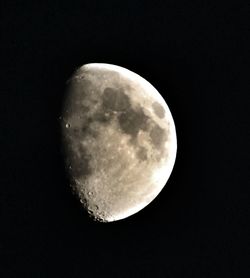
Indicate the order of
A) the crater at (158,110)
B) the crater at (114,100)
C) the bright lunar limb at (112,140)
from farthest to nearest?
the crater at (158,110), the crater at (114,100), the bright lunar limb at (112,140)

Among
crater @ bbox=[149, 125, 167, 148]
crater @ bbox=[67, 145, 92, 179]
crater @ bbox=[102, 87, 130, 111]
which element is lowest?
crater @ bbox=[67, 145, 92, 179]

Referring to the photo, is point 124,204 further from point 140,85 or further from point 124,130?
point 140,85

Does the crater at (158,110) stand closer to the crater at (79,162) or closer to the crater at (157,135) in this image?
the crater at (157,135)

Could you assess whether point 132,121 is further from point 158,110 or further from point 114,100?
point 158,110

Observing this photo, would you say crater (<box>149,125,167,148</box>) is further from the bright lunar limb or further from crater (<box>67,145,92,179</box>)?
crater (<box>67,145,92,179</box>)

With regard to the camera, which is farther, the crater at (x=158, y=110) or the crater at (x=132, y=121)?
the crater at (x=158, y=110)

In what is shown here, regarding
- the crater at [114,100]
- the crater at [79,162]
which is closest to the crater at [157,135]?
the crater at [114,100]

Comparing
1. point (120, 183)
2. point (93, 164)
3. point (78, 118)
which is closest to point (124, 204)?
point (120, 183)

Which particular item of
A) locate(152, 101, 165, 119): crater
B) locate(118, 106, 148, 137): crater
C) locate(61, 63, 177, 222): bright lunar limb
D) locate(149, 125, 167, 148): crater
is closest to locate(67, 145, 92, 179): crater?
locate(61, 63, 177, 222): bright lunar limb
